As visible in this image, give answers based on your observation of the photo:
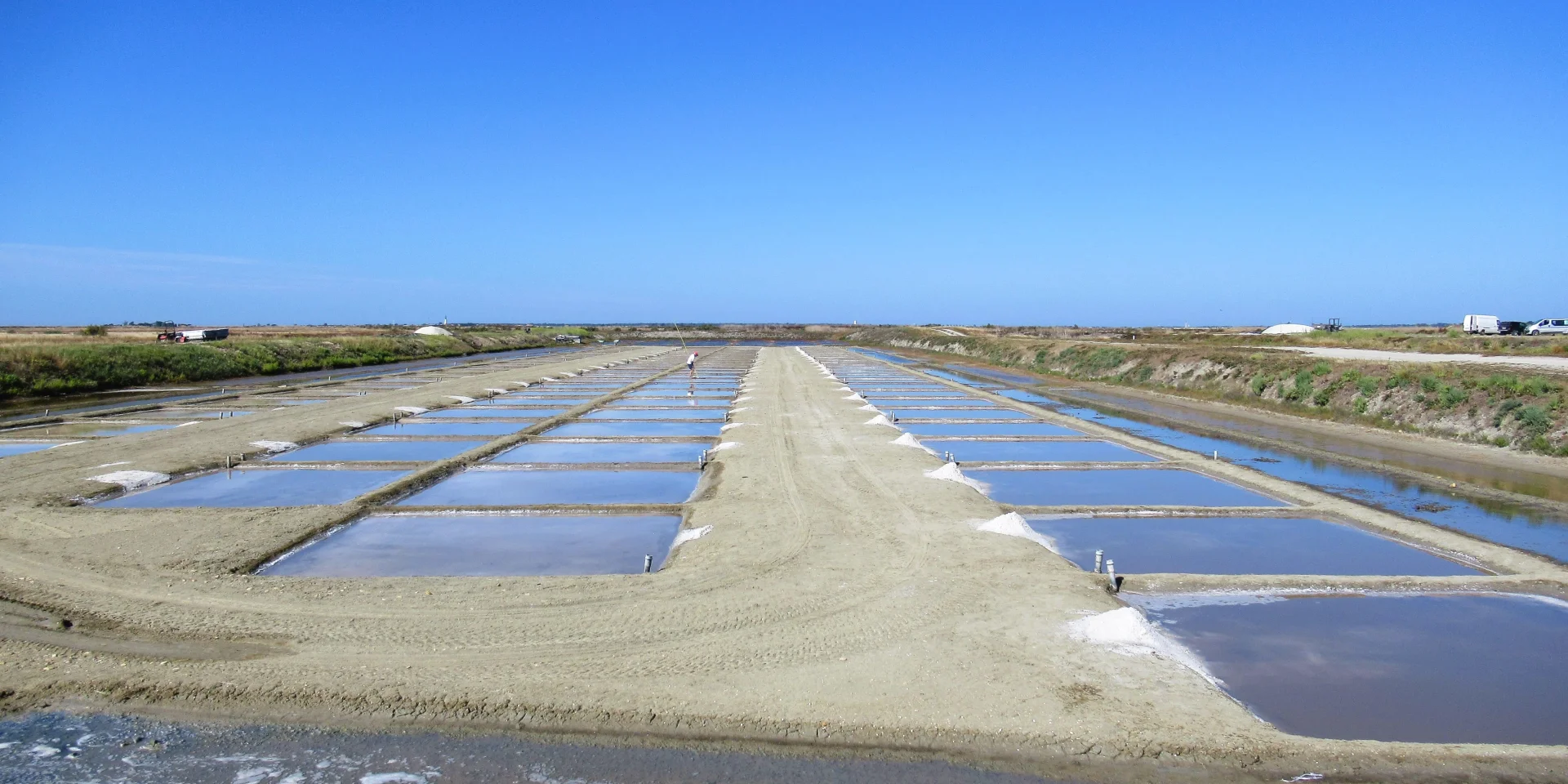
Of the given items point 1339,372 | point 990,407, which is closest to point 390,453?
point 990,407

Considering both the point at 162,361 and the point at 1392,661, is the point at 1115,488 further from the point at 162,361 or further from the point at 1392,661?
the point at 162,361

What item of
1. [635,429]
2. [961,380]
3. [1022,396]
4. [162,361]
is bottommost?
[635,429]

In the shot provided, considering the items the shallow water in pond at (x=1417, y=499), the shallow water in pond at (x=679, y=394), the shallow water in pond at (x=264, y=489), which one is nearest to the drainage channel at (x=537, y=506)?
the shallow water in pond at (x=264, y=489)

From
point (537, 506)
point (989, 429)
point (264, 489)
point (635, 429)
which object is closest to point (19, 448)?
point (264, 489)

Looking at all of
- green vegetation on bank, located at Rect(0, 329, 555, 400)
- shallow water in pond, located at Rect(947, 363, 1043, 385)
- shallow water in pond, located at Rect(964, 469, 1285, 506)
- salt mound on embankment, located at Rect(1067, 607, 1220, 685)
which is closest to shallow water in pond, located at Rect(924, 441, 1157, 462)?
shallow water in pond, located at Rect(964, 469, 1285, 506)

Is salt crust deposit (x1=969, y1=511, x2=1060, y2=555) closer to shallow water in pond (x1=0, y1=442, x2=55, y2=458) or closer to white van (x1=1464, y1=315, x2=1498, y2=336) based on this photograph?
shallow water in pond (x1=0, y1=442, x2=55, y2=458)

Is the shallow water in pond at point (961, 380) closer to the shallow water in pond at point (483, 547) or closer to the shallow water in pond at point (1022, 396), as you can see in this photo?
the shallow water in pond at point (1022, 396)

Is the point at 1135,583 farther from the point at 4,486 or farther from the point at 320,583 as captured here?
the point at 4,486
